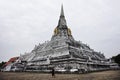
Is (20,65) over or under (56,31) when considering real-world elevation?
under

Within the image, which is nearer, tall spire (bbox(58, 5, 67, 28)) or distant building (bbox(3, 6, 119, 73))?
distant building (bbox(3, 6, 119, 73))

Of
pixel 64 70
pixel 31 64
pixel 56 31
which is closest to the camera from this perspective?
pixel 64 70

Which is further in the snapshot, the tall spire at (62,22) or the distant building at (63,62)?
the tall spire at (62,22)

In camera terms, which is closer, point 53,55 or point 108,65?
point 53,55

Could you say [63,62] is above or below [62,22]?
below

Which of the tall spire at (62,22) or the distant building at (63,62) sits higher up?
the tall spire at (62,22)

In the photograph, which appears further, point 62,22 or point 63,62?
point 62,22

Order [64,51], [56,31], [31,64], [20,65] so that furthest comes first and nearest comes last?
[56,31] → [20,65] → [31,64] → [64,51]

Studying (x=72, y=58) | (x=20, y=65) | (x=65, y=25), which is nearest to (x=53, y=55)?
(x=72, y=58)

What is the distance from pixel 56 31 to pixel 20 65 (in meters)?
23.7

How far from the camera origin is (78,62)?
4491 centimetres

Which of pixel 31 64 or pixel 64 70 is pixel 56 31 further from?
pixel 64 70

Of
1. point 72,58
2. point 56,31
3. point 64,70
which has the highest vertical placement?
point 56,31

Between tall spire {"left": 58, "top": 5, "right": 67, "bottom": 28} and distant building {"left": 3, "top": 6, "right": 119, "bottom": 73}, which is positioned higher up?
tall spire {"left": 58, "top": 5, "right": 67, "bottom": 28}
